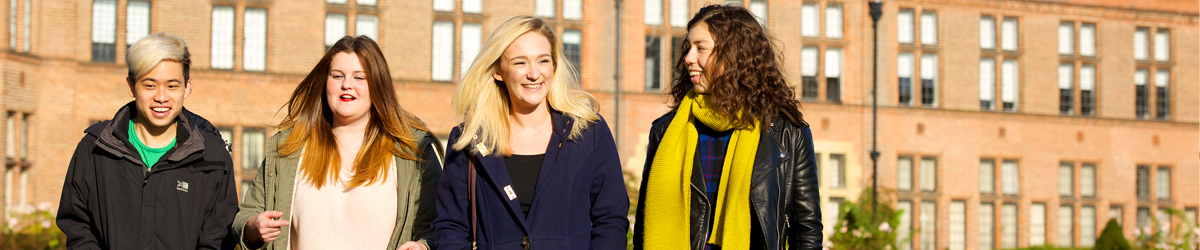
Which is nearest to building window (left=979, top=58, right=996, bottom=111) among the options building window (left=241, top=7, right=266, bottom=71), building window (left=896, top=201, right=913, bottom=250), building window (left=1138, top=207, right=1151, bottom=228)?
building window (left=896, top=201, right=913, bottom=250)

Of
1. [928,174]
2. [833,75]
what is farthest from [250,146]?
[928,174]

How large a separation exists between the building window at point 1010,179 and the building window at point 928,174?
1.94 m

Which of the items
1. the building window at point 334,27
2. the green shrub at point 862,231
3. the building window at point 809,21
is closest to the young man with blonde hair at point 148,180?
the green shrub at point 862,231

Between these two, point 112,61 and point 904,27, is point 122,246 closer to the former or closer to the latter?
point 112,61

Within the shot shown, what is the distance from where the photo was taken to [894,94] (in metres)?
20.8

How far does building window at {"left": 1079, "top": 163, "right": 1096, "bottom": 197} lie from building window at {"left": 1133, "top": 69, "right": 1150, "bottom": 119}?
1.96 metres

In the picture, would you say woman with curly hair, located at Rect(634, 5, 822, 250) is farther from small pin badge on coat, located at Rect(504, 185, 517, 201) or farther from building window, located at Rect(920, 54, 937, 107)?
building window, located at Rect(920, 54, 937, 107)

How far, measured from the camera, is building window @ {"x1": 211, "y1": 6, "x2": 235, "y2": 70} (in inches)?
689

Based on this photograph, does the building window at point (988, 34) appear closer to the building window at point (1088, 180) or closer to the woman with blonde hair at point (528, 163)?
the building window at point (1088, 180)

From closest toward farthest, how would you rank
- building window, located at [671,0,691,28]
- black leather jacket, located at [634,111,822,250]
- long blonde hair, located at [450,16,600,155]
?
1. long blonde hair, located at [450,16,600,155]
2. black leather jacket, located at [634,111,822,250]
3. building window, located at [671,0,691,28]

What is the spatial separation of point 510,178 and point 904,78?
1889cm

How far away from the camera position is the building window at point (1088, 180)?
22.3 m

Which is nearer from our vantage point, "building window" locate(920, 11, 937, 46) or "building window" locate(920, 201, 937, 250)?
"building window" locate(920, 201, 937, 250)

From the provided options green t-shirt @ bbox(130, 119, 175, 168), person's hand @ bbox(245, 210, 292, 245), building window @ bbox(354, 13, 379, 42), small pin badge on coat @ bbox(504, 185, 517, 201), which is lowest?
person's hand @ bbox(245, 210, 292, 245)
